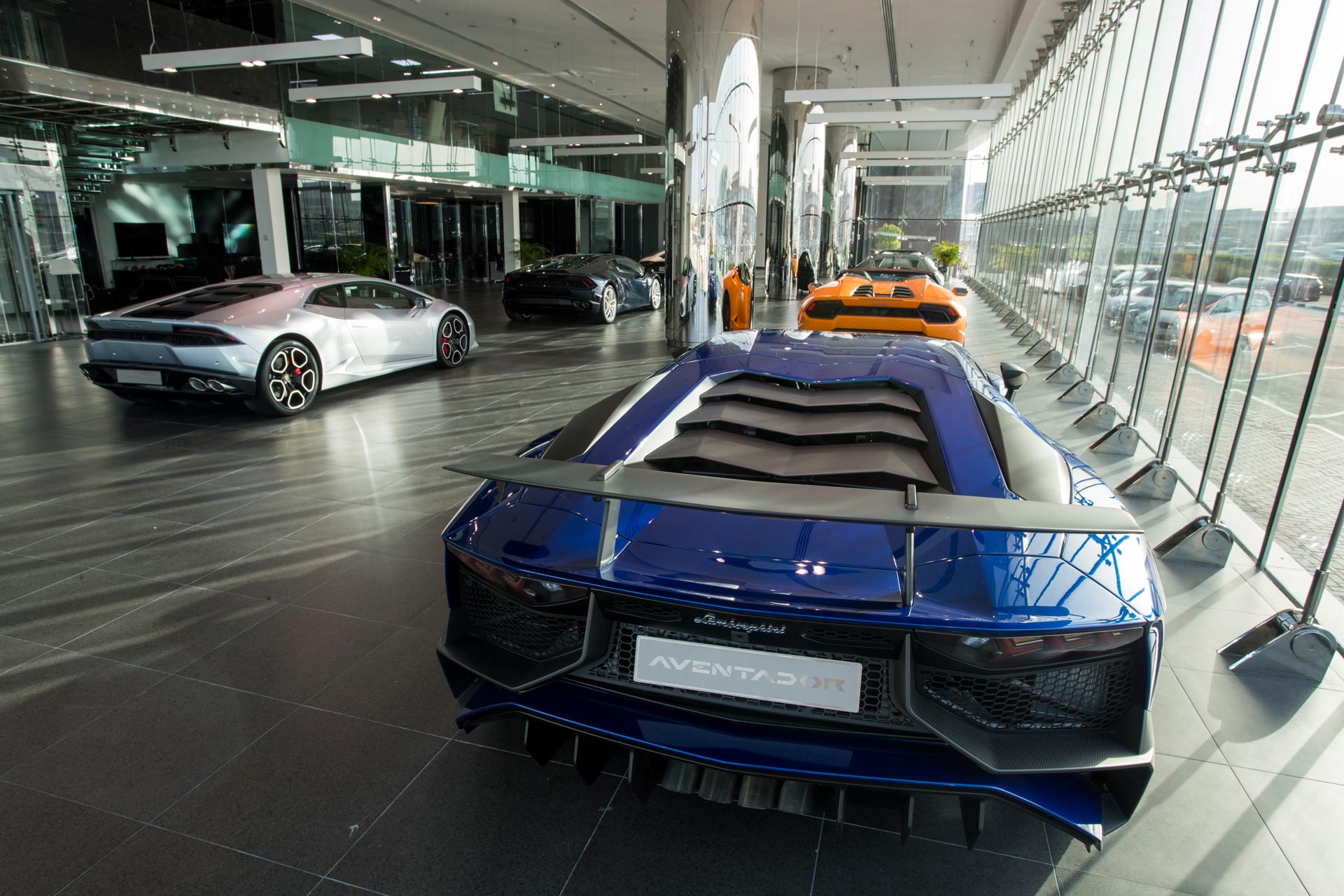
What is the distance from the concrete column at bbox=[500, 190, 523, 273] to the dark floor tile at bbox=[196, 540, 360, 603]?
1964 centimetres

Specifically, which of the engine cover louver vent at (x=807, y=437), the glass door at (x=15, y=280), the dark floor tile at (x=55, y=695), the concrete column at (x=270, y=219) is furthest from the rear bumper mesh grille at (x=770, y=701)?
the concrete column at (x=270, y=219)

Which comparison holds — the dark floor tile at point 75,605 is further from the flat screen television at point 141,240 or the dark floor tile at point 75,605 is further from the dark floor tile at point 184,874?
the flat screen television at point 141,240

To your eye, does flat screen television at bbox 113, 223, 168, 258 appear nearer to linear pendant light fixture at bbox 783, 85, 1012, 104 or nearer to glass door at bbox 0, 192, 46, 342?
glass door at bbox 0, 192, 46, 342

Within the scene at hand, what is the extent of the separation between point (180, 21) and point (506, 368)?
957cm

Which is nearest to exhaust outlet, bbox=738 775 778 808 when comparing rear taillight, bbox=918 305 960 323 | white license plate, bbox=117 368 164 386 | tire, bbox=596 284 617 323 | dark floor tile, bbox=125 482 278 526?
dark floor tile, bbox=125 482 278 526

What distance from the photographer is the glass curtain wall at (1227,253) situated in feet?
10.0

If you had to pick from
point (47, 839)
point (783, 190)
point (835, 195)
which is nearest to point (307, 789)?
point (47, 839)

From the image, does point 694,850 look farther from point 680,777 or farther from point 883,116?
point 883,116

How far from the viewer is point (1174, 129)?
217 inches

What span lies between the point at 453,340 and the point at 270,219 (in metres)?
8.15

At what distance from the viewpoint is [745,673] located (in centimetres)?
146

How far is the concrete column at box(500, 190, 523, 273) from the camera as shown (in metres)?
22.0

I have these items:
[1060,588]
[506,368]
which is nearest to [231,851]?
[1060,588]

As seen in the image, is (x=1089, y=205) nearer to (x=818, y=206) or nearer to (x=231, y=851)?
(x=231, y=851)
